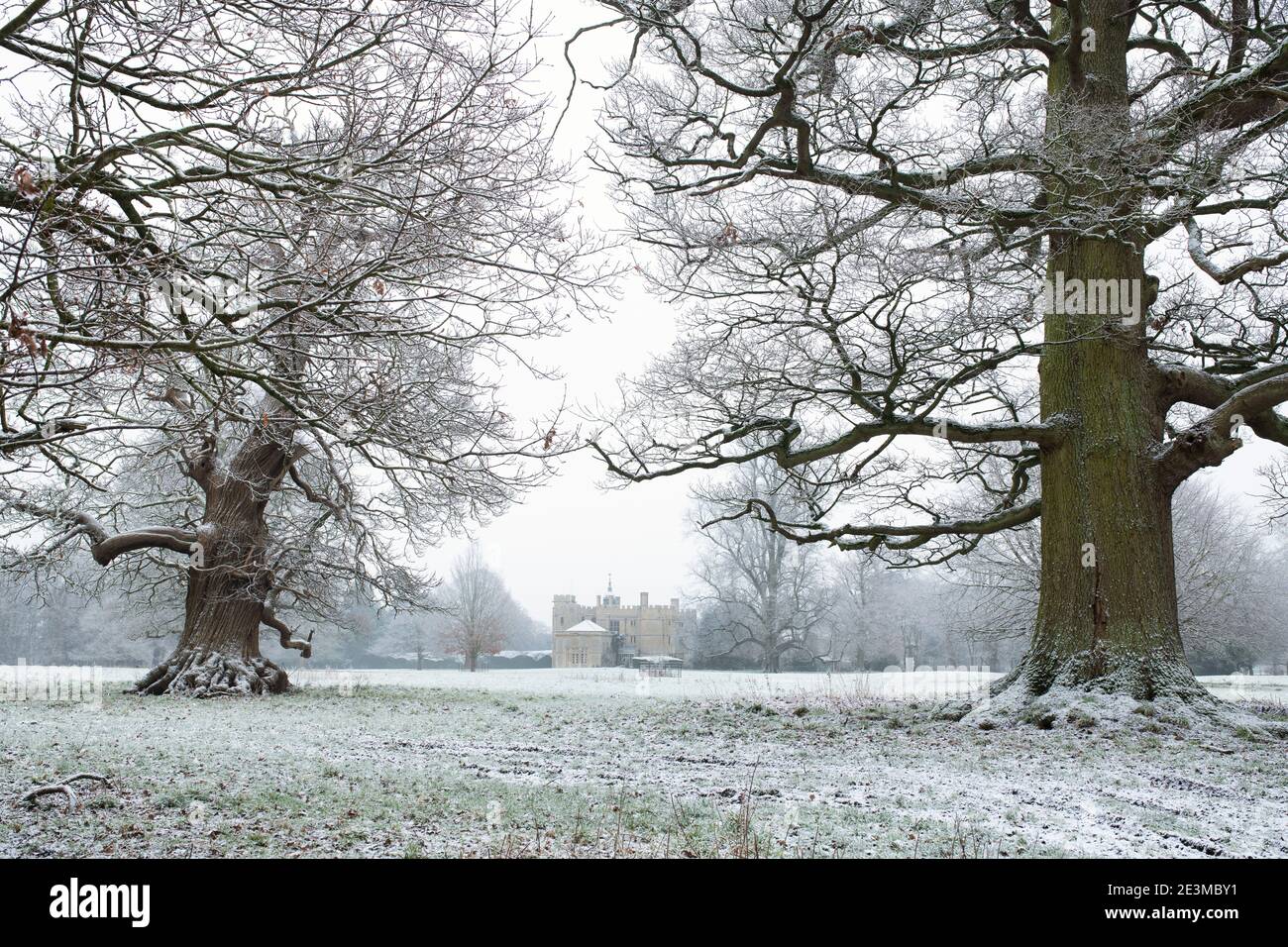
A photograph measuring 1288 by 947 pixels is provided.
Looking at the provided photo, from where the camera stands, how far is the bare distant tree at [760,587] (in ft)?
114

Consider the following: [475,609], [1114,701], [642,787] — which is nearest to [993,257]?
[1114,701]

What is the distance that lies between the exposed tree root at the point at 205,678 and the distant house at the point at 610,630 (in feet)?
60.3

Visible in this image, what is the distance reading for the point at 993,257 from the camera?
10.2 metres

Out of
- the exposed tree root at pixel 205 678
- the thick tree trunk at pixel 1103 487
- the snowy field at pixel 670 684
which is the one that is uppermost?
the thick tree trunk at pixel 1103 487

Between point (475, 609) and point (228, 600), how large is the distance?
17.0 m

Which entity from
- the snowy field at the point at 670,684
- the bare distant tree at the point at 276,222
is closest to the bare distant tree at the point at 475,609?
the snowy field at the point at 670,684

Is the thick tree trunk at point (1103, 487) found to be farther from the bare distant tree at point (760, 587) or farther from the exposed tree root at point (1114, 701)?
the bare distant tree at point (760, 587)

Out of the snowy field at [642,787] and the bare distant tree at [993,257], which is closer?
the snowy field at [642,787]

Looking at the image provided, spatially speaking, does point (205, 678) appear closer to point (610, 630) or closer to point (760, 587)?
point (610, 630)

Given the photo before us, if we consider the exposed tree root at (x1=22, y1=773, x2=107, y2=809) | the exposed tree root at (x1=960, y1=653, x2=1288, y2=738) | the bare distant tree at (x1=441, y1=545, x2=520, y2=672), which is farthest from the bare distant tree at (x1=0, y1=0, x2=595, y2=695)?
the bare distant tree at (x1=441, y1=545, x2=520, y2=672)
